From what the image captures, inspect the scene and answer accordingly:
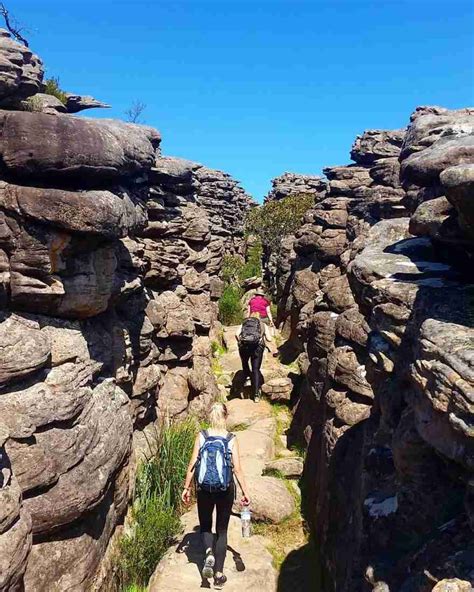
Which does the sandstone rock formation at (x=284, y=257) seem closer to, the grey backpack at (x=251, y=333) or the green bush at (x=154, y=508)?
the grey backpack at (x=251, y=333)

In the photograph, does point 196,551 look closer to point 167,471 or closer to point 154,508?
point 154,508

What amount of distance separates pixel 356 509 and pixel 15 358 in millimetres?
4969

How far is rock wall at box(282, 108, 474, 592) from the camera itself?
441 centimetres

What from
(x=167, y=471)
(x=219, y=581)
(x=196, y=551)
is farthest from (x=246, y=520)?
(x=167, y=471)

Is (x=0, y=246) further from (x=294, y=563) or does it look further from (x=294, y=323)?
(x=294, y=323)

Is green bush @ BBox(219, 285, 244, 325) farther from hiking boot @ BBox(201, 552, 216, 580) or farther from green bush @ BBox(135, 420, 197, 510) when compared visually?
hiking boot @ BBox(201, 552, 216, 580)

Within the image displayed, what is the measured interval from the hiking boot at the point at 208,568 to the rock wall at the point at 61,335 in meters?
1.68

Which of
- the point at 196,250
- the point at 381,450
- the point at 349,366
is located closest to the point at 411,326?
the point at 381,450

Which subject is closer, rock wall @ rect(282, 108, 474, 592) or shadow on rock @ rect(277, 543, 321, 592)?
rock wall @ rect(282, 108, 474, 592)

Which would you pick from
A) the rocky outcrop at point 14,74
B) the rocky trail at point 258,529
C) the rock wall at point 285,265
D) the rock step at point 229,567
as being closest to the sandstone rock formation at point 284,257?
the rock wall at point 285,265

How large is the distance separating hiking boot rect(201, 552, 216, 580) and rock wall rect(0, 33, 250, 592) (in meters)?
1.68

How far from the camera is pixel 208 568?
7.81m

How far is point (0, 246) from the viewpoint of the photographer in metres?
8.05

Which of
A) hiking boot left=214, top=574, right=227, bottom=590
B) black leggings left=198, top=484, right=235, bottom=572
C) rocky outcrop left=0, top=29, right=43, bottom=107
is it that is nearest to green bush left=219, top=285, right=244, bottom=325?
rocky outcrop left=0, top=29, right=43, bottom=107
